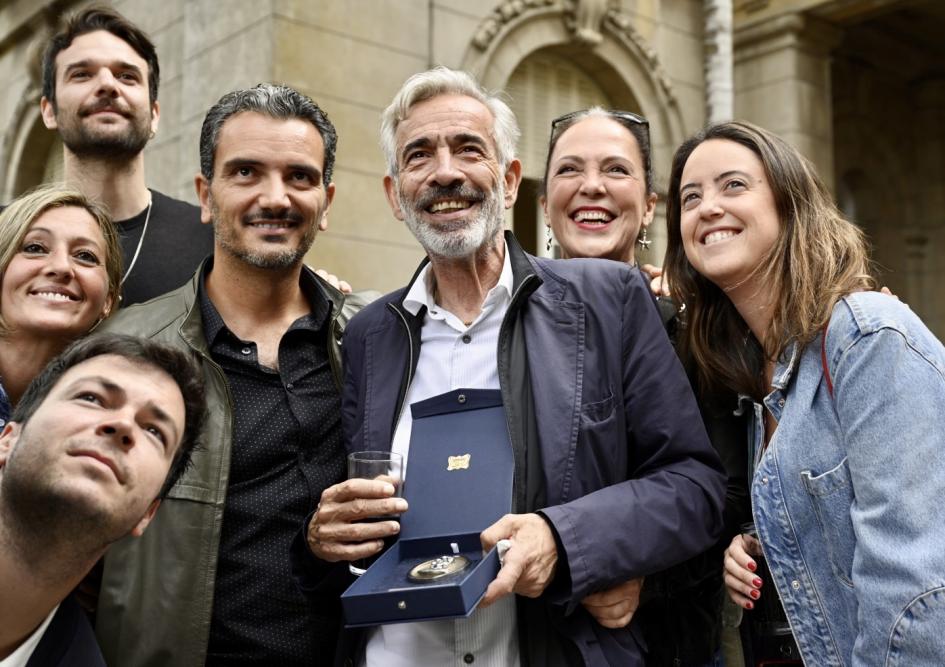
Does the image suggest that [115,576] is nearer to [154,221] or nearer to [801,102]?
[154,221]

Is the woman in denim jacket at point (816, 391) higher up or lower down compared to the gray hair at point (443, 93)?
lower down

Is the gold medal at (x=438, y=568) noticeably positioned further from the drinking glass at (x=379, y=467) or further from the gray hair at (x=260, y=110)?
the gray hair at (x=260, y=110)

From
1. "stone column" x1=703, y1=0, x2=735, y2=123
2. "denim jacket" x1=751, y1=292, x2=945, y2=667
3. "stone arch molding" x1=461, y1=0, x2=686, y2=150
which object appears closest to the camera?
"denim jacket" x1=751, y1=292, x2=945, y2=667

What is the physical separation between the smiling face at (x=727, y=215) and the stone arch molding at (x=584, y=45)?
7027 millimetres

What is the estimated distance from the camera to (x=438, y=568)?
2365 millimetres

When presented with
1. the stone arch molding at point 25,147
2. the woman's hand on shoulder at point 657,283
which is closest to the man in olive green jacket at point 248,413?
the woman's hand on shoulder at point 657,283

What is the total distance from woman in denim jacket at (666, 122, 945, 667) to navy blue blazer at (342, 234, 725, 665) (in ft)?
0.81

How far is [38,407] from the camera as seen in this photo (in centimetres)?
266

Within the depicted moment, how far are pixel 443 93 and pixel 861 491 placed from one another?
1.93 m

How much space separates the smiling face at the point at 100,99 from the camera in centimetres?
454

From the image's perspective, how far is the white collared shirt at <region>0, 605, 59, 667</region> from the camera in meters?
2.46

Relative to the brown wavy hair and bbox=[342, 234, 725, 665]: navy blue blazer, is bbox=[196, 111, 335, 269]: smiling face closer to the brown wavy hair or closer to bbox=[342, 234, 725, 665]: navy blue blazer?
bbox=[342, 234, 725, 665]: navy blue blazer

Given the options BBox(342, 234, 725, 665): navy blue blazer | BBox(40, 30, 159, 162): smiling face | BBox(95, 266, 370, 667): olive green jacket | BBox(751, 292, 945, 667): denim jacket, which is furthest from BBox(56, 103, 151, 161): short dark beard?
BBox(751, 292, 945, 667): denim jacket

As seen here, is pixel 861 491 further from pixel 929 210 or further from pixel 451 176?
pixel 929 210
